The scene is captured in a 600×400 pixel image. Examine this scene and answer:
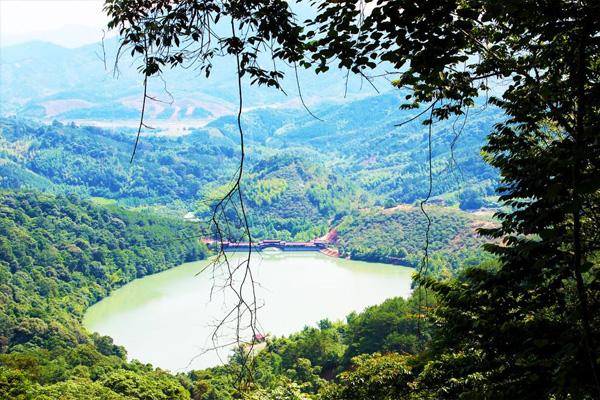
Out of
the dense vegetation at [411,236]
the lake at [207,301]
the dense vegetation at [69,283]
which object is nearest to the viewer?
the dense vegetation at [69,283]

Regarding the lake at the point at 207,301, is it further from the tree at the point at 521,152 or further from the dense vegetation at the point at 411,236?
the tree at the point at 521,152

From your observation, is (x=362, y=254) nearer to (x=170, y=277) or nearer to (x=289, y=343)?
(x=170, y=277)

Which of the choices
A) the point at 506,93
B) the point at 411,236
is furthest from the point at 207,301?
the point at 411,236

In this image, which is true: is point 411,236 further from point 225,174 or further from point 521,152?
point 521,152

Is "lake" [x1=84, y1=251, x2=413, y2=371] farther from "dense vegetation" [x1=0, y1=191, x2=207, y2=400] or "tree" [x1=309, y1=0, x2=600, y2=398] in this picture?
"tree" [x1=309, y1=0, x2=600, y2=398]

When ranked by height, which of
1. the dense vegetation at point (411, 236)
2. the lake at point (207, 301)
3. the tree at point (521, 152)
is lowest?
the lake at point (207, 301)

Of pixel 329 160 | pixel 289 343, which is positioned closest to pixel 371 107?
pixel 329 160

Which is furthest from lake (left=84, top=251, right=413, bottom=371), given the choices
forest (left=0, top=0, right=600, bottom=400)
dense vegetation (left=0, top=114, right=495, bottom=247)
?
dense vegetation (left=0, top=114, right=495, bottom=247)

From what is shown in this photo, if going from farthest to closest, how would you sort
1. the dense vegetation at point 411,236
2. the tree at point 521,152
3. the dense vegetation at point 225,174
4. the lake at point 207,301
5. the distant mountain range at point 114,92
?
the distant mountain range at point 114,92 < the dense vegetation at point 225,174 < the dense vegetation at point 411,236 < the lake at point 207,301 < the tree at point 521,152

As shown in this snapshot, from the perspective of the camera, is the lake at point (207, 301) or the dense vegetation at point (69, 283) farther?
the lake at point (207, 301)

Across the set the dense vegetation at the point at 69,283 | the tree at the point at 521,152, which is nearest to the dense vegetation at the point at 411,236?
the dense vegetation at the point at 69,283
